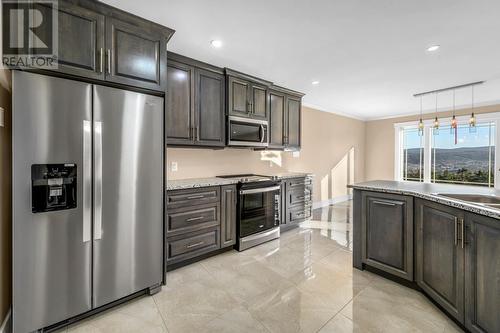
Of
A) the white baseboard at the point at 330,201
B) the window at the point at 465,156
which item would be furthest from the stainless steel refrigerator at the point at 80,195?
the window at the point at 465,156

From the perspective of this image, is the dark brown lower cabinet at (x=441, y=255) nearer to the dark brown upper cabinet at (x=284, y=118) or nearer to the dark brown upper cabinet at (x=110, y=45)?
the dark brown upper cabinet at (x=284, y=118)

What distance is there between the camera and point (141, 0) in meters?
1.82

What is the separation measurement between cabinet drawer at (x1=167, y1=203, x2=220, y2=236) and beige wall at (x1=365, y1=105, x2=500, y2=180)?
5901mm

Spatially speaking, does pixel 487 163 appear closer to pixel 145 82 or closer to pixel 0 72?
pixel 145 82

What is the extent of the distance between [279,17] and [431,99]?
4593 mm

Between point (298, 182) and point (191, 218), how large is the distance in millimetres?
2148

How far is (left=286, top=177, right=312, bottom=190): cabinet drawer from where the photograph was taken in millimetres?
3939

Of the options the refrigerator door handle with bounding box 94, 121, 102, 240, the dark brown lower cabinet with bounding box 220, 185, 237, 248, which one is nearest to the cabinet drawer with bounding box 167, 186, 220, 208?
the dark brown lower cabinet with bounding box 220, 185, 237, 248

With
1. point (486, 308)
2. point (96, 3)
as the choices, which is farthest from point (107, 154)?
point (486, 308)

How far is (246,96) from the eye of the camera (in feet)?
11.4

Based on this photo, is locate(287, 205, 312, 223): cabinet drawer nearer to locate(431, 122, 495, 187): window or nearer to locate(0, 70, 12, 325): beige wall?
locate(0, 70, 12, 325): beige wall

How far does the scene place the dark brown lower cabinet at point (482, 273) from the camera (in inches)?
55.2

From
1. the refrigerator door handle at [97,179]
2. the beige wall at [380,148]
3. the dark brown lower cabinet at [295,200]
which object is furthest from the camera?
the beige wall at [380,148]

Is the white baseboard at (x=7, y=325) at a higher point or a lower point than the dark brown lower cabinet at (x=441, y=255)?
lower
